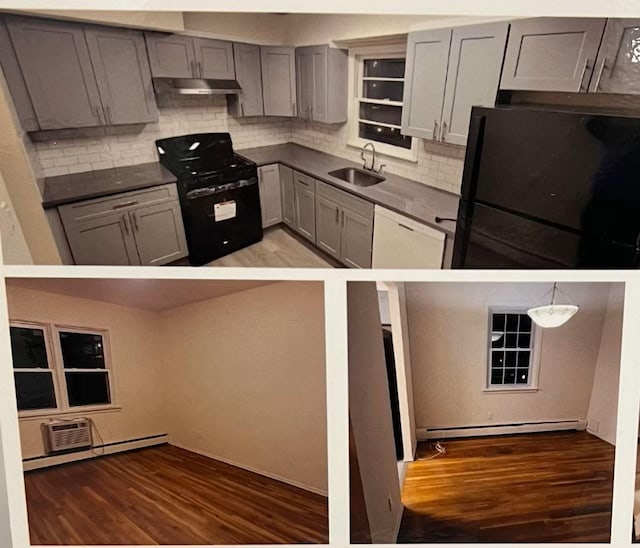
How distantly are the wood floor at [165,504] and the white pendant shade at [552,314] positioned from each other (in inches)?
27.9

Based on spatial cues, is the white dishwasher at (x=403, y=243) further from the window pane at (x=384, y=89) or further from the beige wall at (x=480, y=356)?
the window pane at (x=384, y=89)

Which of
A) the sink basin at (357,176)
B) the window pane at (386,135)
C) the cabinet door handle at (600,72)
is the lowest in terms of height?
the sink basin at (357,176)

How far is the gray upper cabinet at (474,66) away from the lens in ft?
3.04

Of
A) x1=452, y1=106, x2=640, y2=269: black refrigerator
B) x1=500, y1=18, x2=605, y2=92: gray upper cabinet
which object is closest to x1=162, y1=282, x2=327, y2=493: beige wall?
x1=452, y1=106, x2=640, y2=269: black refrigerator

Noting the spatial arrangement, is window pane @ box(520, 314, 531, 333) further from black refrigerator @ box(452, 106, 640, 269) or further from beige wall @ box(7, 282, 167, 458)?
beige wall @ box(7, 282, 167, 458)

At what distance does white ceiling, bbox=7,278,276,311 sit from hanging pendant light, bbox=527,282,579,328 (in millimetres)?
650

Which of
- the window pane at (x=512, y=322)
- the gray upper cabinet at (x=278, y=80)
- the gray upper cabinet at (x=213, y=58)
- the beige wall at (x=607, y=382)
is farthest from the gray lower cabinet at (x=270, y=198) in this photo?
the beige wall at (x=607, y=382)

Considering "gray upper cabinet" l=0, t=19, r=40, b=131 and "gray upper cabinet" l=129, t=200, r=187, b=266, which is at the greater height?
"gray upper cabinet" l=0, t=19, r=40, b=131

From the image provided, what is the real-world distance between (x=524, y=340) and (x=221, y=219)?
2.59 feet

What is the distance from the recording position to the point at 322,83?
40.8 inches

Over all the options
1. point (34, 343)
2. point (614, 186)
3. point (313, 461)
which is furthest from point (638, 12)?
point (34, 343)

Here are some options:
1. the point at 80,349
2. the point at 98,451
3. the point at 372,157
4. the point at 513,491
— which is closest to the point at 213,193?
the point at 372,157

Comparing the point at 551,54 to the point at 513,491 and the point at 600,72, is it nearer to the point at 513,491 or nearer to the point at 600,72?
the point at 600,72

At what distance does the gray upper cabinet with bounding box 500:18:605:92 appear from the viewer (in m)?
0.90
